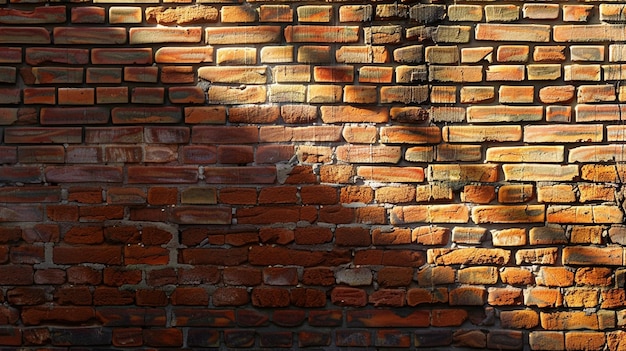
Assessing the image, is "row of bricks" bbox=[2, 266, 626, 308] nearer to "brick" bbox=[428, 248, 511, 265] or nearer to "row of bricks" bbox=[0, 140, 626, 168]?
"brick" bbox=[428, 248, 511, 265]

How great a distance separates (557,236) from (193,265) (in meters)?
1.40

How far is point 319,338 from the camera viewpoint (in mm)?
2395

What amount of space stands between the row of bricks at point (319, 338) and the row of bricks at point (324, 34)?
1084 mm

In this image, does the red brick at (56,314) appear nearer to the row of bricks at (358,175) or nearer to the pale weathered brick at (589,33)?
the row of bricks at (358,175)

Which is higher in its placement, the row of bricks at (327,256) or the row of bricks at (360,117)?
the row of bricks at (360,117)

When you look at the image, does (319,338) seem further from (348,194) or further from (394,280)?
(348,194)

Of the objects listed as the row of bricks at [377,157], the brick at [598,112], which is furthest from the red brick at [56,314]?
the brick at [598,112]

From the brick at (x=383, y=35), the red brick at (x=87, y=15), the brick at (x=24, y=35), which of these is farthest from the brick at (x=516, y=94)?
the brick at (x=24, y=35)

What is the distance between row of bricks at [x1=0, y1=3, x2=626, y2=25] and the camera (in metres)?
2.40

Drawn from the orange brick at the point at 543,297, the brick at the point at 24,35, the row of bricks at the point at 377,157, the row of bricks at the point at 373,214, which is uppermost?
the brick at the point at 24,35

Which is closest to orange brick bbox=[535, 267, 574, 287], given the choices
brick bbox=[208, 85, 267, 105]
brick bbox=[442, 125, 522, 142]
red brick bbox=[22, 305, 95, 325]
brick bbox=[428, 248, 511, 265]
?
brick bbox=[428, 248, 511, 265]

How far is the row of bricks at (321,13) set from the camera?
94.4 inches

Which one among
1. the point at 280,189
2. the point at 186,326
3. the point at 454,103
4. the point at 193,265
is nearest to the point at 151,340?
the point at 186,326

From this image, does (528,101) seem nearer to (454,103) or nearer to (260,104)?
(454,103)
